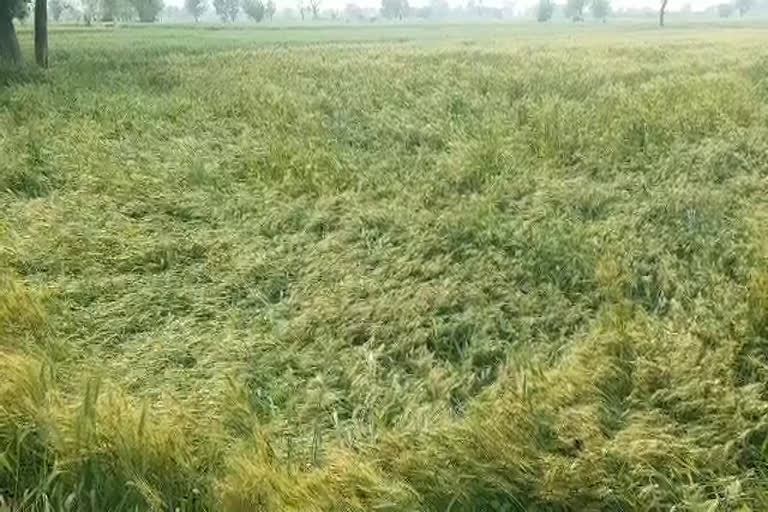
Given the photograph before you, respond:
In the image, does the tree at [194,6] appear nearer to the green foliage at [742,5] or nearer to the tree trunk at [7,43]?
the green foliage at [742,5]

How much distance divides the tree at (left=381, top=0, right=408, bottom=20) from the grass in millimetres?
178093

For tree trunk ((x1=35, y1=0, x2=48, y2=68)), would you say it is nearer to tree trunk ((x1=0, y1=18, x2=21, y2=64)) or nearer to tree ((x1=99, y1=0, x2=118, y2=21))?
tree trunk ((x1=0, y1=18, x2=21, y2=64))

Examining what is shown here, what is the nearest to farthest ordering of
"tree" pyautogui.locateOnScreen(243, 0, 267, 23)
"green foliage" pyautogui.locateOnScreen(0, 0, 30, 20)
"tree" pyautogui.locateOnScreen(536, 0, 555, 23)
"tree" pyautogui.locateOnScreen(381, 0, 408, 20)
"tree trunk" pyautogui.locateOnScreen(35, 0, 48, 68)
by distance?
"green foliage" pyautogui.locateOnScreen(0, 0, 30, 20) → "tree trunk" pyautogui.locateOnScreen(35, 0, 48, 68) → "tree" pyautogui.locateOnScreen(243, 0, 267, 23) → "tree" pyautogui.locateOnScreen(536, 0, 555, 23) → "tree" pyautogui.locateOnScreen(381, 0, 408, 20)

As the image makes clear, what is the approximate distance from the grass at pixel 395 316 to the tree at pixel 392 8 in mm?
178093

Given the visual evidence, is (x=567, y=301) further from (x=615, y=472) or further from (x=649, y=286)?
(x=615, y=472)

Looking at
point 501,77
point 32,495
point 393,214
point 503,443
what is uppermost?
point 501,77

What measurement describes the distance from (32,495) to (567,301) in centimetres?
331

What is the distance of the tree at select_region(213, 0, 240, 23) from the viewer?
139750 mm


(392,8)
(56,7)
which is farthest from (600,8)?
(56,7)

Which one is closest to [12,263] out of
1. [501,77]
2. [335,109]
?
[335,109]

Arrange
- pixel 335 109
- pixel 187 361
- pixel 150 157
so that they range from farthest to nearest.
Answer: pixel 335 109 < pixel 150 157 < pixel 187 361

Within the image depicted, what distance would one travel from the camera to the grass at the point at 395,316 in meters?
2.97

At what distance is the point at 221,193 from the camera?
7031 mm

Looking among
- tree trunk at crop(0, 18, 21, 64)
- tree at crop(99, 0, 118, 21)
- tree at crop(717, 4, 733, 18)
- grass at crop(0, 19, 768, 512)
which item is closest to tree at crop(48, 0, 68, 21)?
tree at crop(99, 0, 118, 21)
